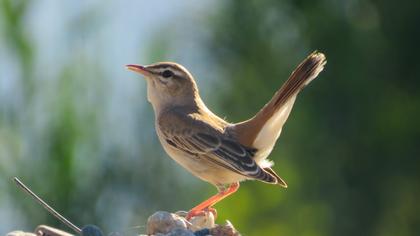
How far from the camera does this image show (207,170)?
990 cm

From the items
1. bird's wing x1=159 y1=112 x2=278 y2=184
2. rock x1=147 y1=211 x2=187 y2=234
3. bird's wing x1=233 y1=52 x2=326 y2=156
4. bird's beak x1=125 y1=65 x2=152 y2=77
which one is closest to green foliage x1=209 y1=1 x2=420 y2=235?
bird's wing x1=159 y1=112 x2=278 y2=184

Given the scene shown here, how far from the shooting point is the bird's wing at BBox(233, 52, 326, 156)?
379 inches

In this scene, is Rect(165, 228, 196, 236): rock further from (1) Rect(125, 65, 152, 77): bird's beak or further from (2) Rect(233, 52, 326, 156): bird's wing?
(1) Rect(125, 65, 152, 77): bird's beak

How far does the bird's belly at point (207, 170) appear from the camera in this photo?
9.86 metres

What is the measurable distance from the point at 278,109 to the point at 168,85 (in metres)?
1.07

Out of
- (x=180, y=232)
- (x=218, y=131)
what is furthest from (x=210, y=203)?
(x=180, y=232)

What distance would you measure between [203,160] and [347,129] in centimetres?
345

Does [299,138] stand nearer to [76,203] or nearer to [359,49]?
[359,49]

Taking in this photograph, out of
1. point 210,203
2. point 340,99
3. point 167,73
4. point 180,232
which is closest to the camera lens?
point 180,232

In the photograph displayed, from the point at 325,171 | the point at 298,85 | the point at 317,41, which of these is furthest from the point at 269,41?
the point at 298,85

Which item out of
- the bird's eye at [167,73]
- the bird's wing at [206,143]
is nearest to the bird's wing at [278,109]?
the bird's wing at [206,143]

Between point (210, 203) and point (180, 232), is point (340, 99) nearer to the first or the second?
point (210, 203)

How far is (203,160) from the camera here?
9.95 metres

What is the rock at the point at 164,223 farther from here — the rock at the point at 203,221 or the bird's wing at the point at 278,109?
the bird's wing at the point at 278,109
